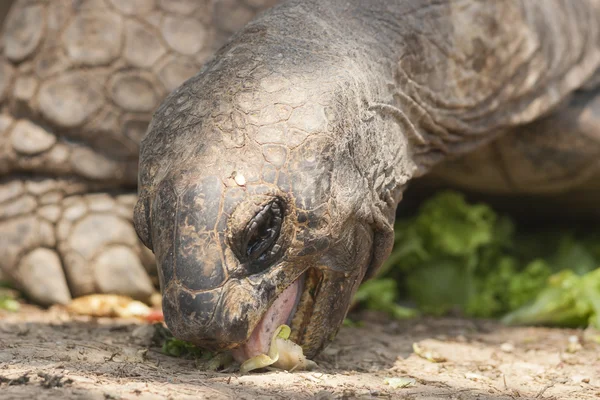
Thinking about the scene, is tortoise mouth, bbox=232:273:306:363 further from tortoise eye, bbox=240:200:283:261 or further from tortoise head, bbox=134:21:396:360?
tortoise eye, bbox=240:200:283:261

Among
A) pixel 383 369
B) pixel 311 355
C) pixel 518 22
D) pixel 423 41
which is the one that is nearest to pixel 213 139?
pixel 311 355

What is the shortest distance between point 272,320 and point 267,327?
27 mm

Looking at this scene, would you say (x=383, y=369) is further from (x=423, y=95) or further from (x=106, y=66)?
(x=106, y=66)

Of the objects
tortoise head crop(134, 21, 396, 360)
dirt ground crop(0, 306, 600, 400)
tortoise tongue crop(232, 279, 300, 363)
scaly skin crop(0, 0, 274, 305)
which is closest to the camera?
dirt ground crop(0, 306, 600, 400)

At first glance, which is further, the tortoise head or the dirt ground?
the tortoise head

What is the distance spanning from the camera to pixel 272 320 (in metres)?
2.44

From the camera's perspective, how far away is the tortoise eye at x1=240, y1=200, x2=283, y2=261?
7.41 feet

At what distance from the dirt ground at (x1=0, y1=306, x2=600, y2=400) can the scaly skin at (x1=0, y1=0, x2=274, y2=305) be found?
402mm

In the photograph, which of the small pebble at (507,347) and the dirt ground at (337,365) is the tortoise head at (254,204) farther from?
the small pebble at (507,347)

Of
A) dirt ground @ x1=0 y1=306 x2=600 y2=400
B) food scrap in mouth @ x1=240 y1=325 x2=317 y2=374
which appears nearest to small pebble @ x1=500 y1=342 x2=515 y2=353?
dirt ground @ x1=0 y1=306 x2=600 y2=400

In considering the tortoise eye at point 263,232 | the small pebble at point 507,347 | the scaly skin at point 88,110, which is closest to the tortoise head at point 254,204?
the tortoise eye at point 263,232

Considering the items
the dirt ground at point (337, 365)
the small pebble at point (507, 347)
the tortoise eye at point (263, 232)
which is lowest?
the dirt ground at point (337, 365)

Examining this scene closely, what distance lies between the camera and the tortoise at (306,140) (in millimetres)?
2270

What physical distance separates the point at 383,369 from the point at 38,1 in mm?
2560
